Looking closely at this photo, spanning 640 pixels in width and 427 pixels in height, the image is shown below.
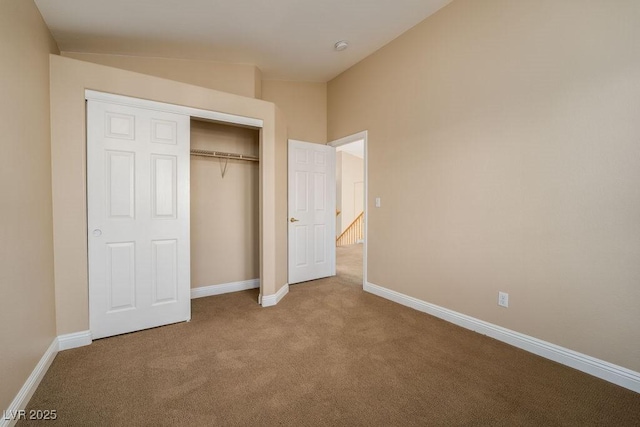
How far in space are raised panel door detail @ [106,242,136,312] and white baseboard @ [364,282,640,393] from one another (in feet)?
9.32

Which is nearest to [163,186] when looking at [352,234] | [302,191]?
[302,191]

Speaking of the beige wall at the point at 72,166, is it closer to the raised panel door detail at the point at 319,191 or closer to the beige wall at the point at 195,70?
the beige wall at the point at 195,70

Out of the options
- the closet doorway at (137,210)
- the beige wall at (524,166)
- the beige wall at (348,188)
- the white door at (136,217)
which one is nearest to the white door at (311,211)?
the closet doorway at (137,210)

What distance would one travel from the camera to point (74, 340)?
2.21 m

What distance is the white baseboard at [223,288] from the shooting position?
11.3 feet

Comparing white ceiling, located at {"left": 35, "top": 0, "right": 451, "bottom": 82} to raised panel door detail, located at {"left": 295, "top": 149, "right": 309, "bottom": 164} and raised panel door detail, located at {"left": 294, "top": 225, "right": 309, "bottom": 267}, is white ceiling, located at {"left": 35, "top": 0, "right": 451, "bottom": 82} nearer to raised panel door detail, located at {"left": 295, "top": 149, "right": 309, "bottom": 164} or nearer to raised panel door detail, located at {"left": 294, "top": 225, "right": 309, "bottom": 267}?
raised panel door detail, located at {"left": 295, "top": 149, "right": 309, "bottom": 164}

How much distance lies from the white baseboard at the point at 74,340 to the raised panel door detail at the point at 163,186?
108 cm

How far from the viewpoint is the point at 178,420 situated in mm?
1475

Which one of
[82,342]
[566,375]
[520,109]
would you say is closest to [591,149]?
[520,109]

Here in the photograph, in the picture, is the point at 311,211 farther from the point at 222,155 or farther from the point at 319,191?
the point at 222,155

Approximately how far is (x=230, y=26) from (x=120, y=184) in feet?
5.98

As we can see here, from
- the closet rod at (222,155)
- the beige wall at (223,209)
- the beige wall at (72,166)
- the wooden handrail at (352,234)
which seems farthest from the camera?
the wooden handrail at (352,234)

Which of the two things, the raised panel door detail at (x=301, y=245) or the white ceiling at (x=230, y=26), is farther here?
the raised panel door detail at (x=301, y=245)

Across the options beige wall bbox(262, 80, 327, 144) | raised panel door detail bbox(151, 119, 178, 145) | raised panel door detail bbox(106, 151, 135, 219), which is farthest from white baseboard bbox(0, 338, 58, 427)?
beige wall bbox(262, 80, 327, 144)
